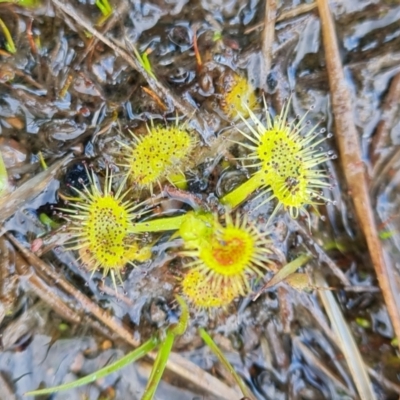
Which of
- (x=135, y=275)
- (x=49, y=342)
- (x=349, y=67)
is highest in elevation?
(x=349, y=67)

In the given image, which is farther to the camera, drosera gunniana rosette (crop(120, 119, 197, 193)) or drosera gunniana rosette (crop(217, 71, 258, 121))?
drosera gunniana rosette (crop(217, 71, 258, 121))

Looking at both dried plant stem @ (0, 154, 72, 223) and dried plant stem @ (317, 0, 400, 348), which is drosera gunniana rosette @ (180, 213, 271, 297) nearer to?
dried plant stem @ (317, 0, 400, 348)

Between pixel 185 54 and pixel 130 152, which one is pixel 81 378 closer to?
pixel 130 152

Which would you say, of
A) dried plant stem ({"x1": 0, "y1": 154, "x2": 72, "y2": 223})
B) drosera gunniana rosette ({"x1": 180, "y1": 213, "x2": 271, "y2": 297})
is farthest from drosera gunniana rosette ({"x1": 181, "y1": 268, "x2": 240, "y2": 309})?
dried plant stem ({"x1": 0, "y1": 154, "x2": 72, "y2": 223})

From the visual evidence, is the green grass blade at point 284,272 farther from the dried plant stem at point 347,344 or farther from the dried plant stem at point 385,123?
the dried plant stem at point 385,123

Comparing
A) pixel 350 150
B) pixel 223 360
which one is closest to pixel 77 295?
pixel 223 360

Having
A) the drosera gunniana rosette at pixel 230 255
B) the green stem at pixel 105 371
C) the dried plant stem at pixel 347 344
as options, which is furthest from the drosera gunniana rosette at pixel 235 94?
the green stem at pixel 105 371

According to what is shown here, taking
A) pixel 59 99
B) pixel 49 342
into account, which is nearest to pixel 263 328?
pixel 49 342
